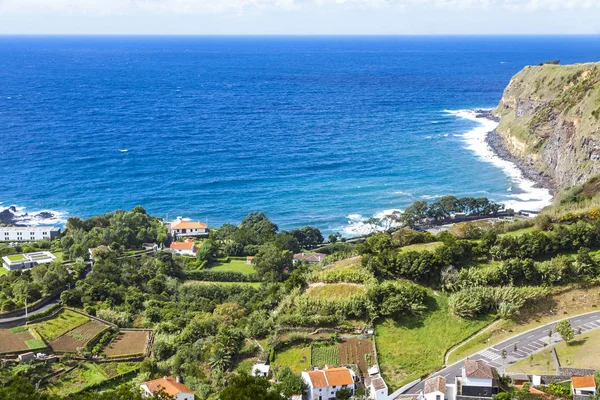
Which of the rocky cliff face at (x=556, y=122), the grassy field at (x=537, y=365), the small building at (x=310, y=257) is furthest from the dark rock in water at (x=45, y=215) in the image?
the rocky cliff face at (x=556, y=122)

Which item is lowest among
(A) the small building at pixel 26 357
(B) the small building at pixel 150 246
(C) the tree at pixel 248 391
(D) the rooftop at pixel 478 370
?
(B) the small building at pixel 150 246

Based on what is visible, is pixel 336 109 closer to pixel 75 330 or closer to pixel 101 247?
pixel 101 247

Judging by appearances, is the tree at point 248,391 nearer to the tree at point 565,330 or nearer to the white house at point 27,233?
the tree at point 565,330

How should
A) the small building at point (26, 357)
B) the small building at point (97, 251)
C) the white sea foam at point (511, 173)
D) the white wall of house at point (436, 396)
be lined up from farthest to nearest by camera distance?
the white sea foam at point (511, 173), the small building at point (97, 251), the small building at point (26, 357), the white wall of house at point (436, 396)

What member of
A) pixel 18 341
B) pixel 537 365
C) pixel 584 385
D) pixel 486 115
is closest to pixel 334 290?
pixel 537 365

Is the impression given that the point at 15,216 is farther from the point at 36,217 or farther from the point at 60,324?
the point at 60,324

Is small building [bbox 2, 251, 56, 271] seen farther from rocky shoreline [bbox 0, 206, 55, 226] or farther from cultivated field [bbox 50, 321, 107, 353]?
rocky shoreline [bbox 0, 206, 55, 226]

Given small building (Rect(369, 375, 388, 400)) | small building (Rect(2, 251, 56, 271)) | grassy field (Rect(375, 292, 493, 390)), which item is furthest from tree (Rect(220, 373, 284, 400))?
small building (Rect(2, 251, 56, 271))
